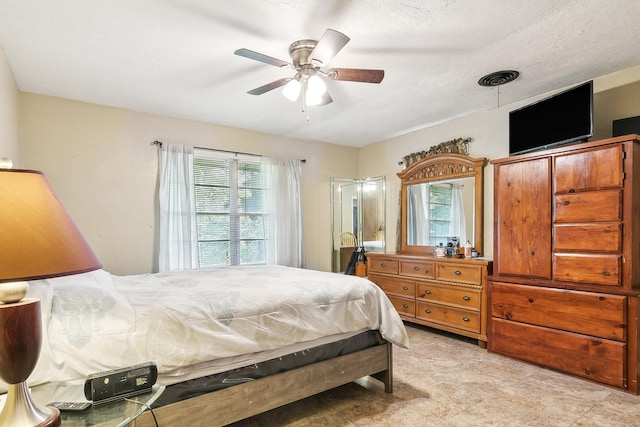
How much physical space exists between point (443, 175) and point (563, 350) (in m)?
2.22

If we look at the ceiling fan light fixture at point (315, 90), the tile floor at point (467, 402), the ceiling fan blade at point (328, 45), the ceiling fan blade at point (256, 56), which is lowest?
the tile floor at point (467, 402)

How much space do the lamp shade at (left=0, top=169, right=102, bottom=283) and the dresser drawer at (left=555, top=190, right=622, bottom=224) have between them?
128 inches

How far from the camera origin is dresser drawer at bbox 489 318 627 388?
8.25 feet

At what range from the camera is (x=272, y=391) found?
1.98m

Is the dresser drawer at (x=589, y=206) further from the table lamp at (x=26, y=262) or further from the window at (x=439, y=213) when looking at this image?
the table lamp at (x=26, y=262)

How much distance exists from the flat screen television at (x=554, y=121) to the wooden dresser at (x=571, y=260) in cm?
15

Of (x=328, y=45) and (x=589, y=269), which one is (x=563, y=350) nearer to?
(x=589, y=269)

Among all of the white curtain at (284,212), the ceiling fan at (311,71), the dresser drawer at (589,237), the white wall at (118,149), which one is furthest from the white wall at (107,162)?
the dresser drawer at (589,237)

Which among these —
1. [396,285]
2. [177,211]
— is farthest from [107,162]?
[396,285]

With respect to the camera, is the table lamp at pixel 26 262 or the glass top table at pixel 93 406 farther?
the glass top table at pixel 93 406

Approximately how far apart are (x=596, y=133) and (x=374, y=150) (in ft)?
9.33

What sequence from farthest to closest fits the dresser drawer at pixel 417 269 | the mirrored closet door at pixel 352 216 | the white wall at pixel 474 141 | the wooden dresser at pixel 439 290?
1. the mirrored closet door at pixel 352 216
2. the dresser drawer at pixel 417 269
3. the wooden dresser at pixel 439 290
4. the white wall at pixel 474 141

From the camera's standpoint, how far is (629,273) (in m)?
2.48

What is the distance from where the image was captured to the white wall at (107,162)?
332cm
